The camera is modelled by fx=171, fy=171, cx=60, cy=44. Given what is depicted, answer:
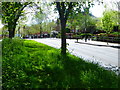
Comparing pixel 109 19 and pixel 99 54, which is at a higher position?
pixel 109 19

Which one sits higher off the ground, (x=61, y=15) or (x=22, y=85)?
(x=61, y=15)

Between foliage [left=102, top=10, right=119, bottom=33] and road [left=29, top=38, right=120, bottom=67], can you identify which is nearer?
road [left=29, top=38, right=120, bottom=67]

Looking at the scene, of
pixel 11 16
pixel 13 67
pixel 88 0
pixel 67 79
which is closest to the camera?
pixel 67 79

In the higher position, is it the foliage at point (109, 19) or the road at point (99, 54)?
the foliage at point (109, 19)

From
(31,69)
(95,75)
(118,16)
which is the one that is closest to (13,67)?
(31,69)

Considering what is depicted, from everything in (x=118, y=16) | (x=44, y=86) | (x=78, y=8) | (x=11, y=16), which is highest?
(x=118, y=16)

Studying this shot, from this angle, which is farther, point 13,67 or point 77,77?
point 13,67

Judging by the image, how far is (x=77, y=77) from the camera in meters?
5.35

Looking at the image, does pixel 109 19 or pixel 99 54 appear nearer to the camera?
pixel 99 54

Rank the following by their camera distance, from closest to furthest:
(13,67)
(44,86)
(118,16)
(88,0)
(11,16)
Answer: (44,86) < (13,67) < (11,16) < (88,0) < (118,16)

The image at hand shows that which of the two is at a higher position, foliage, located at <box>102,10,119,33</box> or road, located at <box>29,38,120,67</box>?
foliage, located at <box>102,10,119,33</box>

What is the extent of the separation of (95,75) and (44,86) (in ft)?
5.57

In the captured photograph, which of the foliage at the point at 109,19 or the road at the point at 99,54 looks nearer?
the road at the point at 99,54

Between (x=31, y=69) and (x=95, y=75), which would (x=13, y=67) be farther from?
(x=95, y=75)
